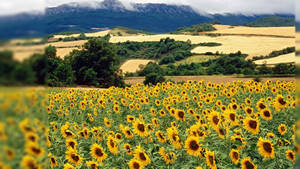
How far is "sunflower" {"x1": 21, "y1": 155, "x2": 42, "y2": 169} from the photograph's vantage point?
0.68m

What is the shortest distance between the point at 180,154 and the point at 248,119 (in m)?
1.20

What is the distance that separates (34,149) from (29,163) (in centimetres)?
4

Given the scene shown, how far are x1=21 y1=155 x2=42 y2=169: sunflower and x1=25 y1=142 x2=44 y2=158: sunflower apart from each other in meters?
0.02

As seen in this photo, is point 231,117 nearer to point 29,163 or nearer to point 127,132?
point 127,132

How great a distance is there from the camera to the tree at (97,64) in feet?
135

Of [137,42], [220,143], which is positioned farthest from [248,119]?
[137,42]

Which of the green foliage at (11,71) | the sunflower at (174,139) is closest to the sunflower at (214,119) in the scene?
the sunflower at (174,139)

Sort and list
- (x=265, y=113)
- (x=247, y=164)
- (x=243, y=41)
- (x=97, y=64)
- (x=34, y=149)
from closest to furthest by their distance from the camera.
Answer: (x=34, y=149) → (x=247, y=164) → (x=265, y=113) → (x=97, y=64) → (x=243, y=41)

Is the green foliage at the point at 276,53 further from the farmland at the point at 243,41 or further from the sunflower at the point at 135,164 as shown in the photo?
the sunflower at the point at 135,164

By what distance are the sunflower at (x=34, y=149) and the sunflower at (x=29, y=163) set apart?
17 mm

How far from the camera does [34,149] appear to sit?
738 mm

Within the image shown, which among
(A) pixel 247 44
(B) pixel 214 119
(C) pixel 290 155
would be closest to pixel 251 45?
(A) pixel 247 44

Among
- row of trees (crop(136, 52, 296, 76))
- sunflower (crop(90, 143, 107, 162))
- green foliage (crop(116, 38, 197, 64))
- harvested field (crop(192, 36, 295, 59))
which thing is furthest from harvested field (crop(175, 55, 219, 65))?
sunflower (crop(90, 143, 107, 162))

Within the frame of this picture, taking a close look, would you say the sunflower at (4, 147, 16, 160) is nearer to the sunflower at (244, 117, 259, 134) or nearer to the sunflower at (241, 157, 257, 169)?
the sunflower at (241, 157, 257, 169)
